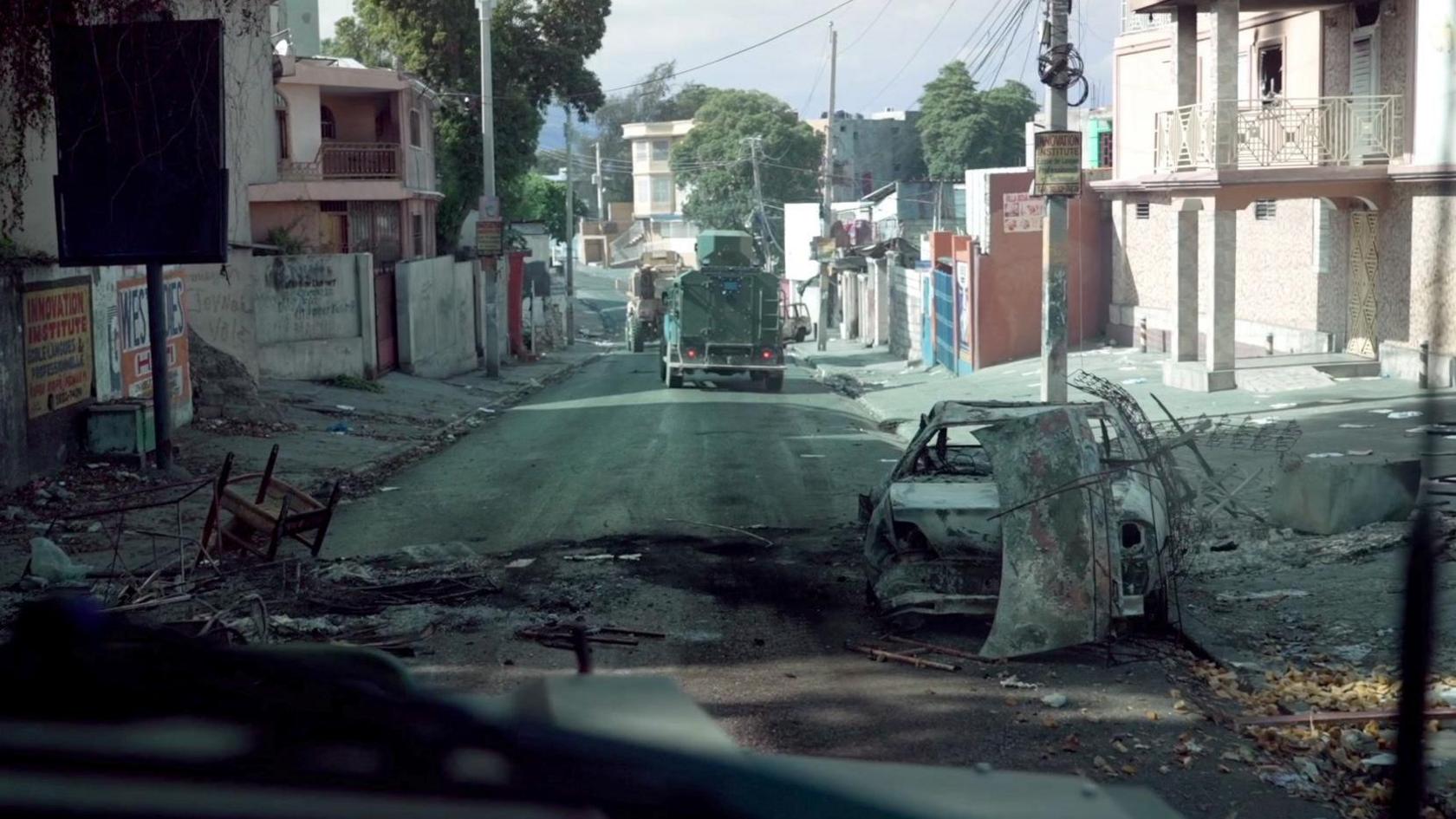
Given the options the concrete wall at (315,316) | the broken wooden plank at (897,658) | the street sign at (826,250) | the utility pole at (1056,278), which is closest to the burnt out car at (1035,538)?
the broken wooden plank at (897,658)

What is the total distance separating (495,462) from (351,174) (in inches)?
759

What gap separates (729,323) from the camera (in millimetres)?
30969

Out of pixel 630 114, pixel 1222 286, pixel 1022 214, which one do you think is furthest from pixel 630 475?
pixel 630 114

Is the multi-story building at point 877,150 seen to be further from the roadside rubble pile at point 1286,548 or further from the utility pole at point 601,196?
the roadside rubble pile at point 1286,548

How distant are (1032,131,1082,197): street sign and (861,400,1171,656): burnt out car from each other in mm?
7039

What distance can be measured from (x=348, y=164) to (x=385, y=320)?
20.1ft

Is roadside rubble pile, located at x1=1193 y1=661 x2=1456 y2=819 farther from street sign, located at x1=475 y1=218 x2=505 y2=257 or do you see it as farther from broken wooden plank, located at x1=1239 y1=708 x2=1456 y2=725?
street sign, located at x1=475 y1=218 x2=505 y2=257

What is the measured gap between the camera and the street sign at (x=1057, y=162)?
16750 millimetres

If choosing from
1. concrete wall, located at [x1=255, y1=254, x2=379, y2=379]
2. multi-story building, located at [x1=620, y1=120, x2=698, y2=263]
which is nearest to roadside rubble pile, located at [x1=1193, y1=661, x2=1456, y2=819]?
concrete wall, located at [x1=255, y1=254, x2=379, y2=379]

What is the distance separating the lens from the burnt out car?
28.6ft

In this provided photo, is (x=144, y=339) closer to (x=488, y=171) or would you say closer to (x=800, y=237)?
(x=488, y=171)

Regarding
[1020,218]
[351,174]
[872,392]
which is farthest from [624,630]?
[351,174]

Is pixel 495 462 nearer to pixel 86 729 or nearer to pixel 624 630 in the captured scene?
pixel 624 630

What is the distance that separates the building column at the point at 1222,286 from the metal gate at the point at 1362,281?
228 centimetres
